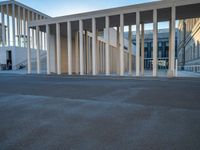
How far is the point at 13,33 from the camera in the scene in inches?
1059

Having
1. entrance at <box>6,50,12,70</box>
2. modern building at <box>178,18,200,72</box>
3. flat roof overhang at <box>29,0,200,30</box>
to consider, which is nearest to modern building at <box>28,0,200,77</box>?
flat roof overhang at <box>29,0,200,30</box>

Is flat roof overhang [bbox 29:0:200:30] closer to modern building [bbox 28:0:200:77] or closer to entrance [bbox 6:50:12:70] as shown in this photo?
modern building [bbox 28:0:200:77]

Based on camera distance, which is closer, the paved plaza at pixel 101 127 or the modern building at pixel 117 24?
the paved plaza at pixel 101 127

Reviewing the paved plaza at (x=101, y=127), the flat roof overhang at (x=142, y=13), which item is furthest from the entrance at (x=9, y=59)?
the paved plaza at (x=101, y=127)

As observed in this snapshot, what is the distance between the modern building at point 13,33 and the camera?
84.3ft

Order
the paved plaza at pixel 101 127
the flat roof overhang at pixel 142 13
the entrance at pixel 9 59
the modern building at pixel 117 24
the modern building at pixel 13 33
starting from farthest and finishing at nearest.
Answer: the modern building at pixel 13 33 < the entrance at pixel 9 59 < the modern building at pixel 117 24 < the flat roof overhang at pixel 142 13 < the paved plaza at pixel 101 127

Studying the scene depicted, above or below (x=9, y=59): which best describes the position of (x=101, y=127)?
below

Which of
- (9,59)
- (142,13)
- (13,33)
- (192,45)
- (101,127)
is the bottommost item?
(101,127)

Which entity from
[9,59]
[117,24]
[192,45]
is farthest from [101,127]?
[9,59]

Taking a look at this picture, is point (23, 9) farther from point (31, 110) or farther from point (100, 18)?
point (31, 110)

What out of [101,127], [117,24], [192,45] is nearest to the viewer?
[101,127]

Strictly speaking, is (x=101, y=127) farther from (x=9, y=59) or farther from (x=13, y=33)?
(x=13, y=33)

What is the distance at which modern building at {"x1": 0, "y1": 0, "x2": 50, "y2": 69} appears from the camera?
25703 millimetres

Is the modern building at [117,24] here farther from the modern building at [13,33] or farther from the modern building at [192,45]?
the modern building at [13,33]
